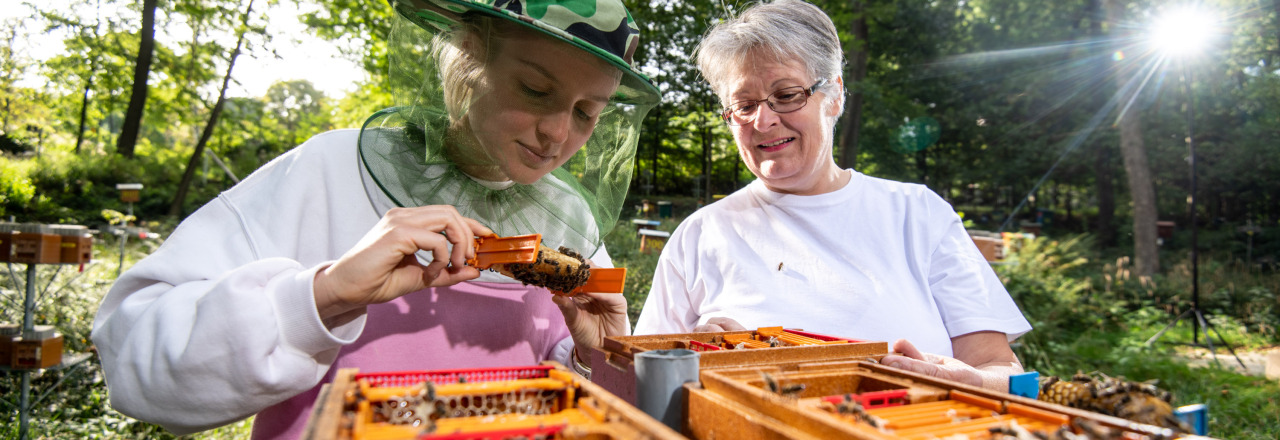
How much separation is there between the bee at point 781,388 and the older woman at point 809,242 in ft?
4.55

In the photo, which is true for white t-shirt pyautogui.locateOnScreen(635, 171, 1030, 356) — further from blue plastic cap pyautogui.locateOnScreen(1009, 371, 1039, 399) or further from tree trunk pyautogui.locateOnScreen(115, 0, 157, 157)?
tree trunk pyautogui.locateOnScreen(115, 0, 157, 157)

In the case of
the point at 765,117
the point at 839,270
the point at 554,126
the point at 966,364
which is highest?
the point at 765,117

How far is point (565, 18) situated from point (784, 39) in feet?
4.59

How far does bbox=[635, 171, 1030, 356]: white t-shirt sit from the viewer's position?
98.6 inches

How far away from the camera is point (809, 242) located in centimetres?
278

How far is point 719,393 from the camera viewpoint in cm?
110

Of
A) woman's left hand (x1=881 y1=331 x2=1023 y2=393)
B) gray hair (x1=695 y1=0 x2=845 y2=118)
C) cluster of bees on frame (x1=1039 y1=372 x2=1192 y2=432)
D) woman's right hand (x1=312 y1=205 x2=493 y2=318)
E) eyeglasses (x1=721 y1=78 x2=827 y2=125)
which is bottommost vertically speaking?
woman's left hand (x1=881 y1=331 x2=1023 y2=393)

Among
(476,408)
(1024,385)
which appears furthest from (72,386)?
(1024,385)

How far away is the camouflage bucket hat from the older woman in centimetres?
109

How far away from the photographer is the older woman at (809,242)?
251 cm

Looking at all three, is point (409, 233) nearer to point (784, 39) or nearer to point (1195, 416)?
point (1195, 416)

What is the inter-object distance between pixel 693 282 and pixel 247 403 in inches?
73.2

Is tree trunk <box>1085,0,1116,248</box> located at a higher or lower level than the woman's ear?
higher

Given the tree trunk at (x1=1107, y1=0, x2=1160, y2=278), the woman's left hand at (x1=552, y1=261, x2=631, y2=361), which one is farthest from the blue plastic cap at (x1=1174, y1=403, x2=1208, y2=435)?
the tree trunk at (x1=1107, y1=0, x2=1160, y2=278)
